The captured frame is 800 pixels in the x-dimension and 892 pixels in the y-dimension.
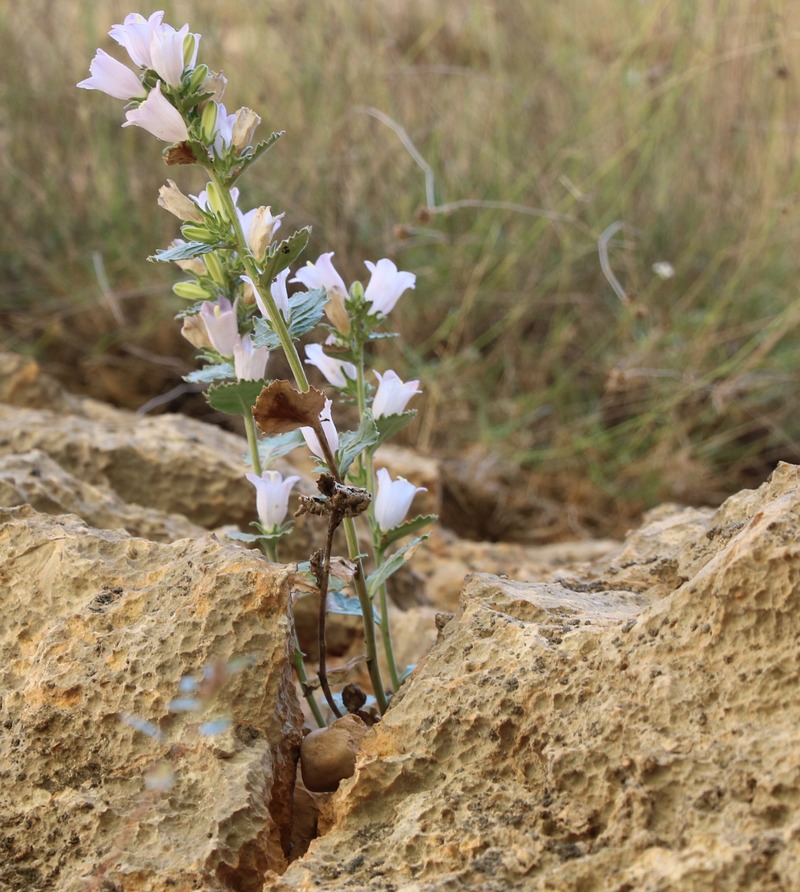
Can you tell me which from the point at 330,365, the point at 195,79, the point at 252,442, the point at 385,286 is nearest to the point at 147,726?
the point at 252,442

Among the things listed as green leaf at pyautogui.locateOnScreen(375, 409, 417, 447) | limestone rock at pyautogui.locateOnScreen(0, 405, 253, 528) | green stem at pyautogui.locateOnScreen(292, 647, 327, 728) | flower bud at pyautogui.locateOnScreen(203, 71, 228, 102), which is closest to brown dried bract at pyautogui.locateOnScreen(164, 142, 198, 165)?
flower bud at pyautogui.locateOnScreen(203, 71, 228, 102)

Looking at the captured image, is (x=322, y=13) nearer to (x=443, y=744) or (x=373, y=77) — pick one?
(x=373, y=77)

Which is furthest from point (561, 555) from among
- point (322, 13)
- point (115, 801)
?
point (322, 13)

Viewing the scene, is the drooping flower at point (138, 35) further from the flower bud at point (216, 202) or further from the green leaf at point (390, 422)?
the green leaf at point (390, 422)

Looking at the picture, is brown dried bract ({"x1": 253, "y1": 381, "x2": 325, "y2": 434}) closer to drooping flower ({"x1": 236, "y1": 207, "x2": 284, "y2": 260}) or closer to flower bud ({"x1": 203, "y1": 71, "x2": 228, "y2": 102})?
drooping flower ({"x1": 236, "y1": 207, "x2": 284, "y2": 260})

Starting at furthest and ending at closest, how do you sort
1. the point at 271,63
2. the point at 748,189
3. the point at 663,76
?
the point at 271,63, the point at 748,189, the point at 663,76

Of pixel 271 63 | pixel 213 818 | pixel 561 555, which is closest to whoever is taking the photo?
pixel 213 818

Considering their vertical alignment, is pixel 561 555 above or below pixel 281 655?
below
